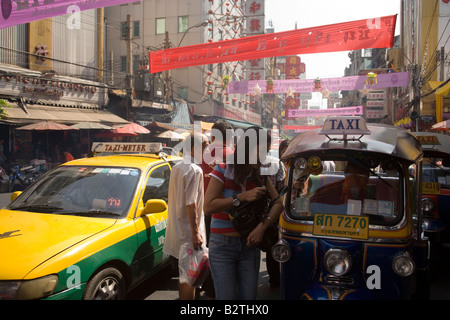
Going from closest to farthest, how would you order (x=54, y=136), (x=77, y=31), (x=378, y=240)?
(x=378, y=240) → (x=54, y=136) → (x=77, y=31)

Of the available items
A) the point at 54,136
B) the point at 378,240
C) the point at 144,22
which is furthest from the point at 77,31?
the point at 378,240

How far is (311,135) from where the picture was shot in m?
3.88

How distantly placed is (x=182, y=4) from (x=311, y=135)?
32892 millimetres

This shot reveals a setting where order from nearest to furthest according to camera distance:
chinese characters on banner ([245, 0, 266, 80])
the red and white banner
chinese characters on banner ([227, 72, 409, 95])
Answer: the red and white banner < chinese characters on banner ([227, 72, 409, 95]) < chinese characters on banner ([245, 0, 266, 80])

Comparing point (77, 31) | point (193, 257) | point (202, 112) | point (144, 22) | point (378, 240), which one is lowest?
point (193, 257)

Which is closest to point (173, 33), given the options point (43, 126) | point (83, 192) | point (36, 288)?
point (43, 126)

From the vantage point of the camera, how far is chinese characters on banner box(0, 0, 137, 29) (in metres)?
7.13

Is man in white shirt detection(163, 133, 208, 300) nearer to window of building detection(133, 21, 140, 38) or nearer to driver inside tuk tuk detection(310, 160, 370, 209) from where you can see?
driver inside tuk tuk detection(310, 160, 370, 209)

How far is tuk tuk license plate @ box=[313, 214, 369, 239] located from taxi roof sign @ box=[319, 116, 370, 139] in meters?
0.74

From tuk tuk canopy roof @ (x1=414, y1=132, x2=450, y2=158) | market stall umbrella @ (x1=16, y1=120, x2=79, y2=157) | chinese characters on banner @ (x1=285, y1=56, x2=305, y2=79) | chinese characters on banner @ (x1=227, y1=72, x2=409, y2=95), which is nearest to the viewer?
tuk tuk canopy roof @ (x1=414, y1=132, x2=450, y2=158)

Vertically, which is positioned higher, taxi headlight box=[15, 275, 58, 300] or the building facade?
the building facade

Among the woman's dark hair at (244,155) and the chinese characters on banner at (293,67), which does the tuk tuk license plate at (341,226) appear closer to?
the woman's dark hair at (244,155)

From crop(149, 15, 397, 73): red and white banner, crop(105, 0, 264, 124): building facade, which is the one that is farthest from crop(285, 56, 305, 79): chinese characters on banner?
crop(149, 15, 397, 73): red and white banner

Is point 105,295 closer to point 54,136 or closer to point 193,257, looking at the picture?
point 193,257
